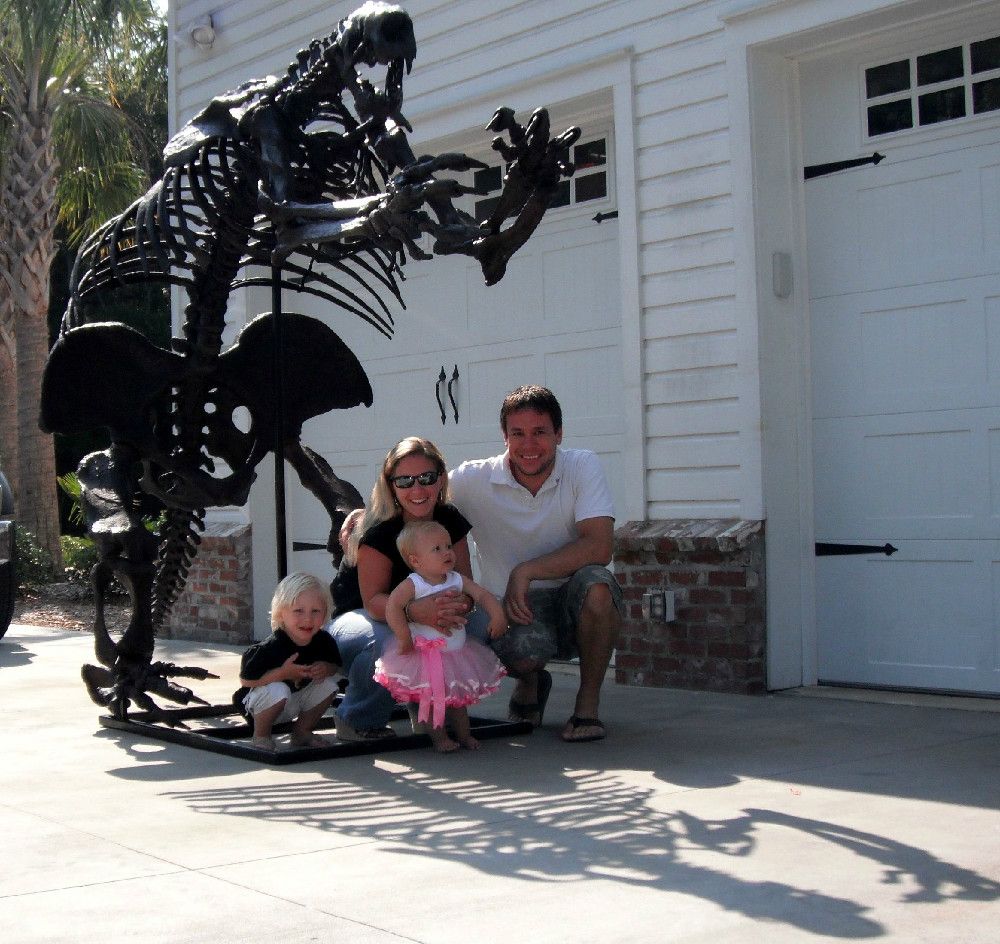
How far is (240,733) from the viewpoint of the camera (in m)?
5.98

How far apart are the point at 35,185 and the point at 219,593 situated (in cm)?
842

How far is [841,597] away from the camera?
7285 millimetres

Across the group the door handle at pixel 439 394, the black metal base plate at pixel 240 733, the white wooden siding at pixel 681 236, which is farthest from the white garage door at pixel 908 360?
the door handle at pixel 439 394

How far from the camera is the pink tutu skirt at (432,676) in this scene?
5.38 meters

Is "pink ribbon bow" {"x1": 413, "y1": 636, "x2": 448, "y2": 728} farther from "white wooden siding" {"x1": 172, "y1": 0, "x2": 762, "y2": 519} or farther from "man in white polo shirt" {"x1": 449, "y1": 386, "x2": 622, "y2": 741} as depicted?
"white wooden siding" {"x1": 172, "y1": 0, "x2": 762, "y2": 519}

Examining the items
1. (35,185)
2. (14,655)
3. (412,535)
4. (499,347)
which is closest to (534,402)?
(412,535)

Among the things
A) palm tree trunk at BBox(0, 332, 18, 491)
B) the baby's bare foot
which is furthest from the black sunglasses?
palm tree trunk at BBox(0, 332, 18, 491)

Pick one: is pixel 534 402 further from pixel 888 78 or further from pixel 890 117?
pixel 888 78

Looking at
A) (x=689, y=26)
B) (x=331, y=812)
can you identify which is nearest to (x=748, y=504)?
(x=689, y=26)

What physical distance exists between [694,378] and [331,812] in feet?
12.2

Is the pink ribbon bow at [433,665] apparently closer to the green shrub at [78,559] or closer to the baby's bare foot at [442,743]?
the baby's bare foot at [442,743]

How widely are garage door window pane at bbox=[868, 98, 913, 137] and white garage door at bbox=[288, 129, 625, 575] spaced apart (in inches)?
67.7

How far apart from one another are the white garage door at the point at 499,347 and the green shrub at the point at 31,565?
6181mm

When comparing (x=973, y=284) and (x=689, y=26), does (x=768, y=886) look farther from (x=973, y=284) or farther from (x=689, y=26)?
(x=689, y=26)
